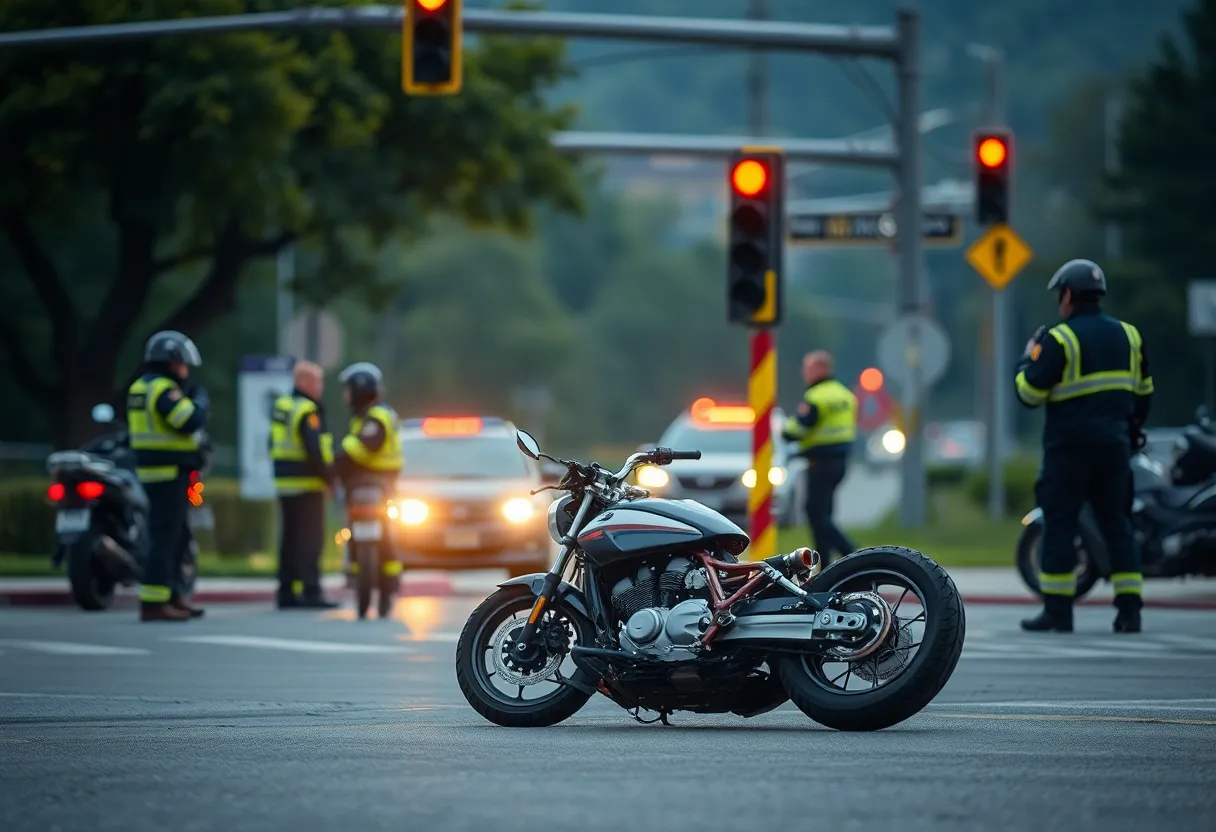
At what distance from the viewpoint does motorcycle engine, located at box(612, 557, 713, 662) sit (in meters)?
9.25

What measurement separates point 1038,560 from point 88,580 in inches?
286

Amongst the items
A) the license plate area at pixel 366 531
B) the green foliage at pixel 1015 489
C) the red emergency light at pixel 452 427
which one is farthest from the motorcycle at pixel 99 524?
the green foliage at pixel 1015 489

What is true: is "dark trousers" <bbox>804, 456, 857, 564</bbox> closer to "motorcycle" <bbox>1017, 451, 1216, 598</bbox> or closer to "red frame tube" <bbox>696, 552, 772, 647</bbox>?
"motorcycle" <bbox>1017, 451, 1216, 598</bbox>

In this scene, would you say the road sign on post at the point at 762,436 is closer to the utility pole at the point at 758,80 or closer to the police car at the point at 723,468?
the police car at the point at 723,468

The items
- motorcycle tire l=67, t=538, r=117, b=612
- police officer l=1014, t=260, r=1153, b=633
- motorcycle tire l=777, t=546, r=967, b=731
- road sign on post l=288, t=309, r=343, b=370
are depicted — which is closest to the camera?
motorcycle tire l=777, t=546, r=967, b=731

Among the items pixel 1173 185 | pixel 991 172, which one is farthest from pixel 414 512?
pixel 1173 185

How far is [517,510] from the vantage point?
20844mm

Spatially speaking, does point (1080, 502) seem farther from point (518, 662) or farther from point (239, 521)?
point (239, 521)

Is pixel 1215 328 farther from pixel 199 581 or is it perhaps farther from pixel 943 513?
pixel 943 513

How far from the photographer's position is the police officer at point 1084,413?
1405cm

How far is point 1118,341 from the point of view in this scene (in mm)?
14070

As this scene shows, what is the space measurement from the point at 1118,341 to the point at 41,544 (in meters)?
15.5

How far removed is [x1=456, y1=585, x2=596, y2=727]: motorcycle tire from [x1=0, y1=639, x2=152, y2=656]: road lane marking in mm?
4923

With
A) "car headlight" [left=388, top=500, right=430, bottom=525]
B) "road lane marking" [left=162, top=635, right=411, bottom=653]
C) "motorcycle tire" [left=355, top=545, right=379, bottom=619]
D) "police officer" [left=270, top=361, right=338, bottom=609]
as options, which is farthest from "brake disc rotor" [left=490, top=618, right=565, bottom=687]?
"car headlight" [left=388, top=500, right=430, bottom=525]
